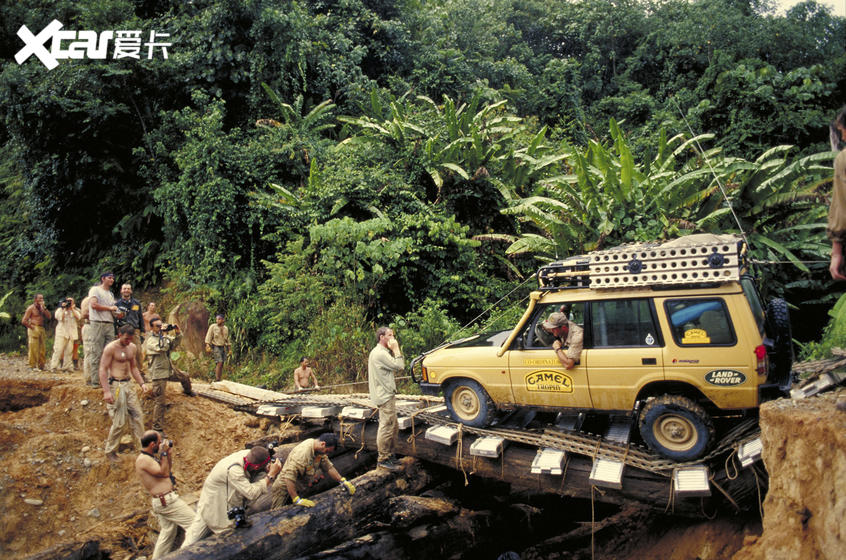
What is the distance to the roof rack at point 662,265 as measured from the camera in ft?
18.3

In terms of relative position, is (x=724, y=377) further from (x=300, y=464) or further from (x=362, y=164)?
(x=362, y=164)

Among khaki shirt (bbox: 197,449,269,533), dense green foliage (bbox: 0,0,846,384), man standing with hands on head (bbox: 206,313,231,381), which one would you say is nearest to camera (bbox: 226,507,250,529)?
khaki shirt (bbox: 197,449,269,533)

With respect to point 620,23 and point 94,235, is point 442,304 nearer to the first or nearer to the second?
point 94,235

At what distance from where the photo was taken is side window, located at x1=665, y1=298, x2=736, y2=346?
18.4ft

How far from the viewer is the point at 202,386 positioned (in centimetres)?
1186

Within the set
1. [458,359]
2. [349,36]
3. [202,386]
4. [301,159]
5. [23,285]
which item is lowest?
[202,386]

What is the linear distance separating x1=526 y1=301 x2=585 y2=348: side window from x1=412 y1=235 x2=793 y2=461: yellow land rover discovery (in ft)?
0.04

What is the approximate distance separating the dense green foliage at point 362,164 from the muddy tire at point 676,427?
565 centimetres

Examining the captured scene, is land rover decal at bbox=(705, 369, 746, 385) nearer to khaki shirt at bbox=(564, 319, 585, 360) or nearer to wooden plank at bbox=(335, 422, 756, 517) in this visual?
wooden plank at bbox=(335, 422, 756, 517)

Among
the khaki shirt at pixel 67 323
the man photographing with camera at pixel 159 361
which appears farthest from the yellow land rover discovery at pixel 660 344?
the khaki shirt at pixel 67 323

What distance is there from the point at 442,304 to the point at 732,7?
21.2 metres

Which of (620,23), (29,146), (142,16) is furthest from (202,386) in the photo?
(620,23)

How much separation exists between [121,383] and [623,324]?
757 cm

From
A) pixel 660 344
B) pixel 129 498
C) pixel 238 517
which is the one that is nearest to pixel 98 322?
pixel 129 498
